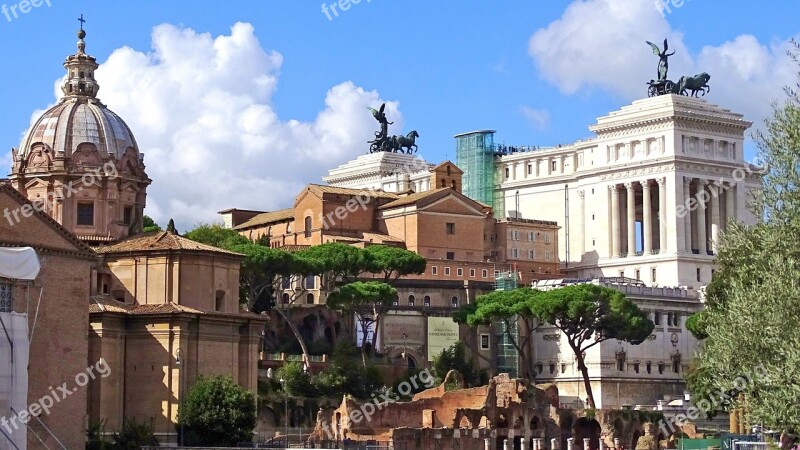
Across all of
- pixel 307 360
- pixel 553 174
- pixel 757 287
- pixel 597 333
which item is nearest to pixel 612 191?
pixel 553 174

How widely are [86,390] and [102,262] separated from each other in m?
8.59

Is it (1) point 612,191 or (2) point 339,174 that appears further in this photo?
(2) point 339,174

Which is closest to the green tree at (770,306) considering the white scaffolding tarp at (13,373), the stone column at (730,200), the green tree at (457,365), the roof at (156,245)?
the white scaffolding tarp at (13,373)

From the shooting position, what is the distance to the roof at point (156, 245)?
193 feet

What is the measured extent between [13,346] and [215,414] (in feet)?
29.5

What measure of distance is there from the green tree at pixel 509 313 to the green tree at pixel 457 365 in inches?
61.6

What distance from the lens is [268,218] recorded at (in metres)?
97.6

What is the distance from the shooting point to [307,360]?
3007 inches

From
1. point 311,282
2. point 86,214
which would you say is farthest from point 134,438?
point 311,282

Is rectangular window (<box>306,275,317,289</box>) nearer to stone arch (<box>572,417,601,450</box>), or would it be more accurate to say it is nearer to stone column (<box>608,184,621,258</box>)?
stone arch (<box>572,417,601,450</box>)

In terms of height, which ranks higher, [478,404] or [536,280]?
[536,280]

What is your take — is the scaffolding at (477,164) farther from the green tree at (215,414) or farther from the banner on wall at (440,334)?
the green tree at (215,414)

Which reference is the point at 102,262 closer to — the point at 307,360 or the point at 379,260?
the point at 307,360

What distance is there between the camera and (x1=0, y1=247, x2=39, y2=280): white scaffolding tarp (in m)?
46.8
